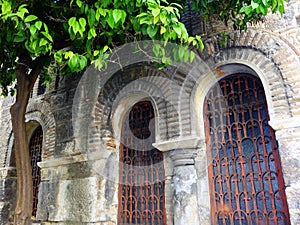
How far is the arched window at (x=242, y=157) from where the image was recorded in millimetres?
3223

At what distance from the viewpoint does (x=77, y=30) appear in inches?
102

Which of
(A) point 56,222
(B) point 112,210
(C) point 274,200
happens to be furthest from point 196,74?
(A) point 56,222

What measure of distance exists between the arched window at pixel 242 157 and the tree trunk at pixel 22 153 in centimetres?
227

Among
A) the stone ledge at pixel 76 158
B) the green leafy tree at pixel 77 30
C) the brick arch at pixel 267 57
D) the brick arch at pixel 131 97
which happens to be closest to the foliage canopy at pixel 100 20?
the green leafy tree at pixel 77 30

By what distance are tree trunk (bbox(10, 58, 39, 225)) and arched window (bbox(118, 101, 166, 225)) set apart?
4.61 feet

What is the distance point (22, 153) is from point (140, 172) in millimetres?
1664

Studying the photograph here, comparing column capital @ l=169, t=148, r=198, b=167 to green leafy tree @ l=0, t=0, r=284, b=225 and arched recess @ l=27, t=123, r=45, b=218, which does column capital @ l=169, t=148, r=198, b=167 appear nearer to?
green leafy tree @ l=0, t=0, r=284, b=225

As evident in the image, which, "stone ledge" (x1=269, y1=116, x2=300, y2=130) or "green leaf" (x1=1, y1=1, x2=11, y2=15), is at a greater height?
"green leaf" (x1=1, y1=1, x2=11, y2=15)

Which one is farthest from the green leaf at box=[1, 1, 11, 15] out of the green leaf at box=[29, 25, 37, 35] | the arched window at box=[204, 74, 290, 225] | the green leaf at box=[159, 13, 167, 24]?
the arched window at box=[204, 74, 290, 225]

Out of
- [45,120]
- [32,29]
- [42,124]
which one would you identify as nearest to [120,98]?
[45,120]

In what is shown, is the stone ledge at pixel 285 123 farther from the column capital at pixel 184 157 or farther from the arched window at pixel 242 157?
the column capital at pixel 184 157

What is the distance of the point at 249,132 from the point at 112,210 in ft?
7.49

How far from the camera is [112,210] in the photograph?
4168 mm

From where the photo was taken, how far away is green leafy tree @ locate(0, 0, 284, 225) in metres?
2.47
